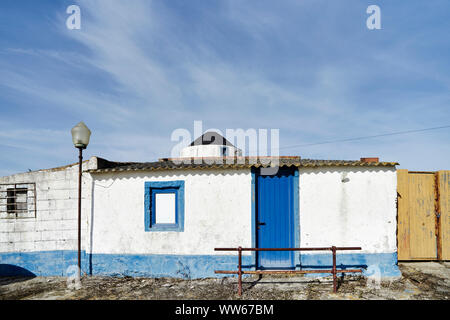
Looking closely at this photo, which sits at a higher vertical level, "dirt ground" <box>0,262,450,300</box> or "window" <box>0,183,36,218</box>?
"window" <box>0,183,36,218</box>

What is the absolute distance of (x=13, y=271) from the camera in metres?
8.70

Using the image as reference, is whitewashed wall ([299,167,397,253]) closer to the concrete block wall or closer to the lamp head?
the lamp head

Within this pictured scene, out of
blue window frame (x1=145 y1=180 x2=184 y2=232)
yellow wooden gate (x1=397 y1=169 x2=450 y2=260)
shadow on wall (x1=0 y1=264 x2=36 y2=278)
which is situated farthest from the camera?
shadow on wall (x1=0 y1=264 x2=36 y2=278)

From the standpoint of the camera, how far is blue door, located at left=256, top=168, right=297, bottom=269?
746 cm

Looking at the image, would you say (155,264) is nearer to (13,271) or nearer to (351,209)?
(13,271)

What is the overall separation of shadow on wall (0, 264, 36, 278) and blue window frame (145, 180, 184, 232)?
3.96 meters

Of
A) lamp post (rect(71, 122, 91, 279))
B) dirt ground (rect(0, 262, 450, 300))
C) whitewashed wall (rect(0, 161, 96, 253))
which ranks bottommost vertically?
dirt ground (rect(0, 262, 450, 300))

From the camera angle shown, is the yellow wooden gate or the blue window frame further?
the yellow wooden gate

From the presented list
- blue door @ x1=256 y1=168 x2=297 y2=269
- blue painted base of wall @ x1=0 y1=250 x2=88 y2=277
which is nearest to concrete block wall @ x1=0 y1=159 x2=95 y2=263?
blue painted base of wall @ x1=0 y1=250 x2=88 y2=277

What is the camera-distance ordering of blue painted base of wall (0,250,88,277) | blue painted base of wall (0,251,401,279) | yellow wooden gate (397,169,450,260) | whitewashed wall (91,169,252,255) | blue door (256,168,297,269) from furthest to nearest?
blue painted base of wall (0,250,88,277)
yellow wooden gate (397,169,450,260)
whitewashed wall (91,169,252,255)
blue door (256,168,297,269)
blue painted base of wall (0,251,401,279)

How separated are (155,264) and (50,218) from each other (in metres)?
3.47

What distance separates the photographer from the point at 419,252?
8.09 m

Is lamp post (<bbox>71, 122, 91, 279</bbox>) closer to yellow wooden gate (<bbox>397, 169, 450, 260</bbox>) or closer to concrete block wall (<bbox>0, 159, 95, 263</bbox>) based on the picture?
concrete block wall (<bbox>0, 159, 95, 263</bbox>)
